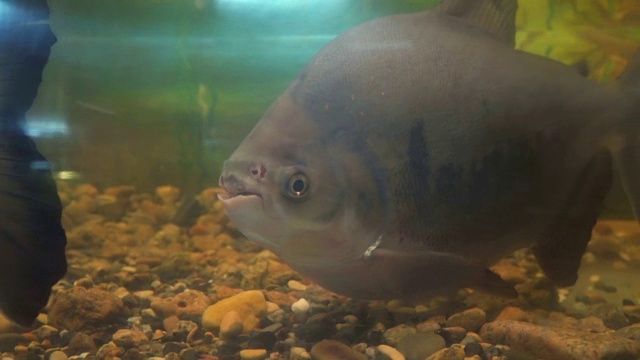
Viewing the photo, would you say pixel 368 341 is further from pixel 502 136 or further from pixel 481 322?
pixel 502 136

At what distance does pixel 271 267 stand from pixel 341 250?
0.80 m

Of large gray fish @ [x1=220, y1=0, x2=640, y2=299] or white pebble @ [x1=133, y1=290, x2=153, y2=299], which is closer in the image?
large gray fish @ [x1=220, y1=0, x2=640, y2=299]

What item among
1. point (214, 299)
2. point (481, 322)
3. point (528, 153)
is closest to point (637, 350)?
point (481, 322)

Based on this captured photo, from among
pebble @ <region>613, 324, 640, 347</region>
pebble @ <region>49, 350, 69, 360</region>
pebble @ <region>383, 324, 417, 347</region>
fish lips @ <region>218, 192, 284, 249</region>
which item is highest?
fish lips @ <region>218, 192, 284, 249</region>

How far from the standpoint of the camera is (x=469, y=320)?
1.80 metres

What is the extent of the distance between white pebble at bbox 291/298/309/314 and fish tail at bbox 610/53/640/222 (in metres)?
1.16

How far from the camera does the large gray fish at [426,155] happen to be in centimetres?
153

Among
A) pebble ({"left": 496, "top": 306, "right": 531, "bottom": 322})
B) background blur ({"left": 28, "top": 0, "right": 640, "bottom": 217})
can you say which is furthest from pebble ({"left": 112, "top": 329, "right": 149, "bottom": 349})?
pebble ({"left": 496, "top": 306, "right": 531, "bottom": 322})

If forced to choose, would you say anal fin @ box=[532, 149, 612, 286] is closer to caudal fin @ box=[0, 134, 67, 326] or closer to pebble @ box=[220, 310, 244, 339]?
pebble @ box=[220, 310, 244, 339]

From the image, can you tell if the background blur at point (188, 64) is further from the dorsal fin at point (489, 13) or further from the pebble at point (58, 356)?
the pebble at point (58, 356)

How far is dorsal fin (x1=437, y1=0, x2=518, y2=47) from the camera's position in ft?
5.73

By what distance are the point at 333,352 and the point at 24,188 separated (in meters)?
1.08

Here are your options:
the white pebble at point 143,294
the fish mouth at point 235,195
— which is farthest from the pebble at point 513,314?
the white pebble at point 143,294

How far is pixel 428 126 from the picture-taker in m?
1.59
